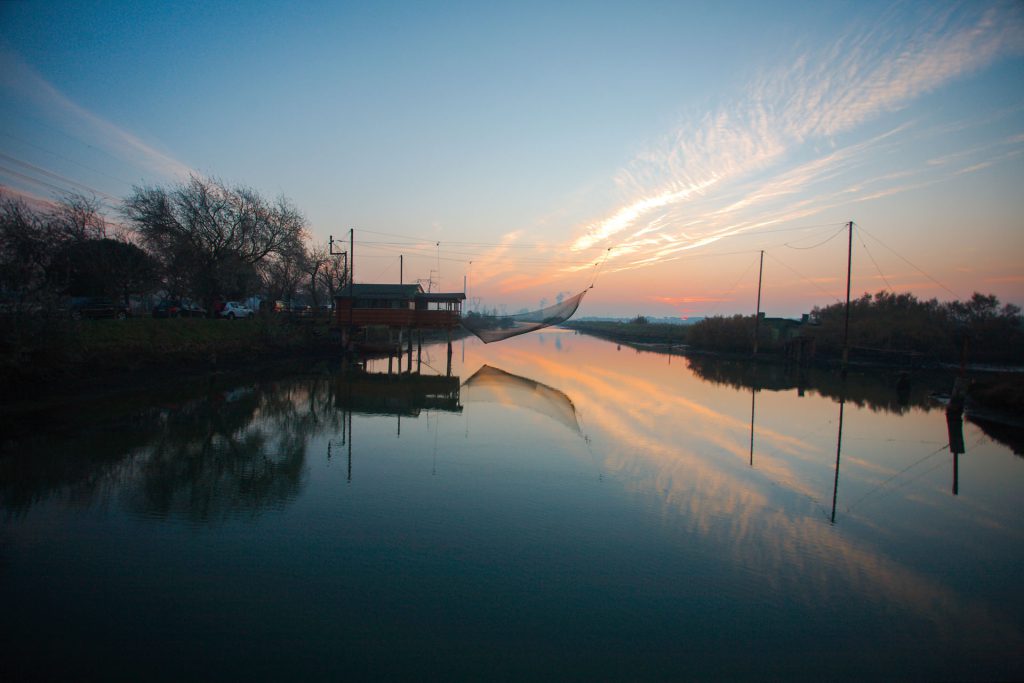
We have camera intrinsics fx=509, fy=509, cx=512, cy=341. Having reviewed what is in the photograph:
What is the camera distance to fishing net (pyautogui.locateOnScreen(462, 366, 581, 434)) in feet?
48.2

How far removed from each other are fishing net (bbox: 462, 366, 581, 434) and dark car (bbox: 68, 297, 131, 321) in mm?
14427

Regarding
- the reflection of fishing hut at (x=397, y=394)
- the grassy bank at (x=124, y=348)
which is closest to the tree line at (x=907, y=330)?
the reflection of fishing hut at (x=397, y=394)

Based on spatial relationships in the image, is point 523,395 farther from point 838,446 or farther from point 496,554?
point 496,554

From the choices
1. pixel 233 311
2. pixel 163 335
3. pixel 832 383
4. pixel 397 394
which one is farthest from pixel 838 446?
pixel 233 311

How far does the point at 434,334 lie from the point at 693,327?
31.2 meters

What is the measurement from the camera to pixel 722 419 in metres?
14.6

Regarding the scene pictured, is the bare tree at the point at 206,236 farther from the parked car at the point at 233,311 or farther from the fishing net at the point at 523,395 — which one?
the fishing net at the point at 523,395

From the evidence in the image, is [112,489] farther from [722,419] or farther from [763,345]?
[763,345]

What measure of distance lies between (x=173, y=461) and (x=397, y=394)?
29.6 ft

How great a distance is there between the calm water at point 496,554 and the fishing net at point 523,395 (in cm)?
240

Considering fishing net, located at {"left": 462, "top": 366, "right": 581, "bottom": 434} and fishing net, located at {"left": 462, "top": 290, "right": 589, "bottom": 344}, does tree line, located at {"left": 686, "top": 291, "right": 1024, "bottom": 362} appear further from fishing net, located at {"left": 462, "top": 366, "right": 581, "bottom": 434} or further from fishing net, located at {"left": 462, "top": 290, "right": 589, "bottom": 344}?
fishing net, located at {"left": 462, "top": 366, "right": 581, "bottom": 434}

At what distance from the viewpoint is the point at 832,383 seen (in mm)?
23891

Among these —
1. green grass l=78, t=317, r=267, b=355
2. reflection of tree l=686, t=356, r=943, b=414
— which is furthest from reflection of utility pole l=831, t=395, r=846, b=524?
green grass l=78, t=317, r=267, b=355

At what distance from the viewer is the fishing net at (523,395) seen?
1469cm
